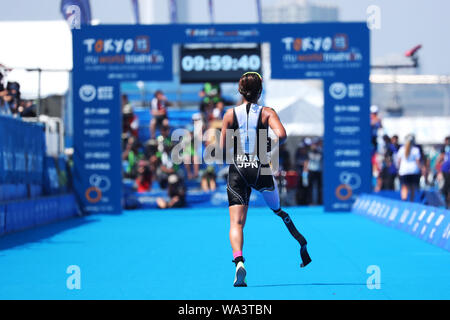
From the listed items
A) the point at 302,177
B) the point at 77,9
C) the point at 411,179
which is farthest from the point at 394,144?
the point at 77,9

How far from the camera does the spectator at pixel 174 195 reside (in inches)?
881

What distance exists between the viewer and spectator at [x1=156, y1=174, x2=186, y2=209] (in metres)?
22.4

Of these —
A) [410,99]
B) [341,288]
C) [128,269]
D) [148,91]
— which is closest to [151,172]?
[148,91]

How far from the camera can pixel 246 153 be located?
7898mm

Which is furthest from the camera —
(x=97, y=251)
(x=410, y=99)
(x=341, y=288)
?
(x=410, y=99)

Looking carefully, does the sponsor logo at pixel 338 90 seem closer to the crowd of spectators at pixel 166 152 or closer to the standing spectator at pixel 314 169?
the standing spectator at pixel 314 169

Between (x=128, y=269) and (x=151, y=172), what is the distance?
47.4ft

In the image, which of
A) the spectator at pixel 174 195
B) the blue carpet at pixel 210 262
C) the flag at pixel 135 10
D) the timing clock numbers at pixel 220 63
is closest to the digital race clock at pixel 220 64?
the timing clock numbers at pixel 220 63

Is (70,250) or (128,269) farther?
(70,250)

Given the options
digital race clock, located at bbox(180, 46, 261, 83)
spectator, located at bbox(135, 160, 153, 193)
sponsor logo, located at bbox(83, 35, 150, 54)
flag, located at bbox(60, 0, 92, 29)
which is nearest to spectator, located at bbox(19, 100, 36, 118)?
sponsor logo, located at bbox(83, 35, 150, 54)

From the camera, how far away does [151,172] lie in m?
24.1

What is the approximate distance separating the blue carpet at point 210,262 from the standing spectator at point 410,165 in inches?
62.8
